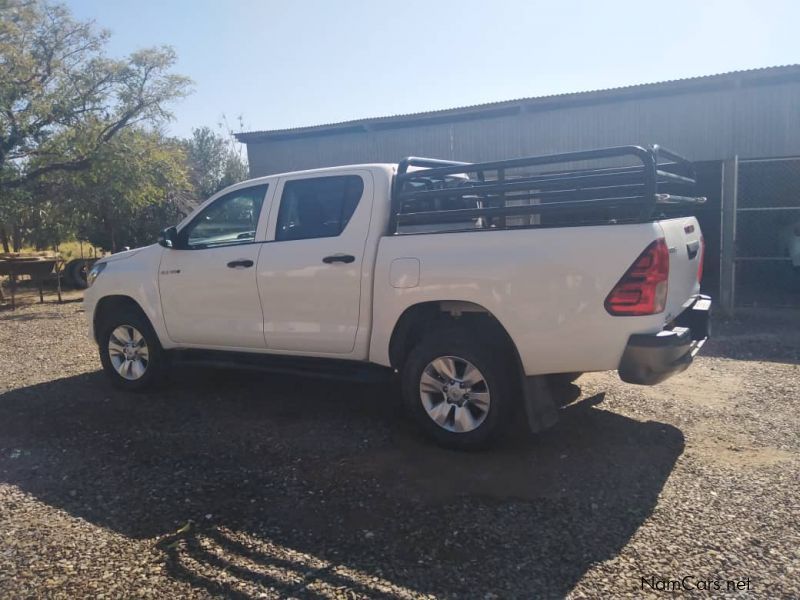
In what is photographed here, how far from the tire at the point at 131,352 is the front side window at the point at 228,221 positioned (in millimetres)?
976

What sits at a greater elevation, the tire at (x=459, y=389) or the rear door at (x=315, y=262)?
the rear door at (x=315, y=262)

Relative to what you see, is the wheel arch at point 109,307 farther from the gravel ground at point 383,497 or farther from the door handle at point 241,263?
the door handle at point 241,263

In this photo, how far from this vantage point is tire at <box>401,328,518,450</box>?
4.47m

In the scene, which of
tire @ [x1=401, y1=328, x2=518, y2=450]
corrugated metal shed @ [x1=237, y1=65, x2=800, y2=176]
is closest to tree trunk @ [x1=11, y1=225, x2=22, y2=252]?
corrugated metal shed @ [x1=237, y1=65, x2=800, y2=176]

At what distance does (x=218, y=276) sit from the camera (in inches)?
227

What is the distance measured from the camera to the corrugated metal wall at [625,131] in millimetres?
13422

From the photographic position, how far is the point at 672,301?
4254 millimetres

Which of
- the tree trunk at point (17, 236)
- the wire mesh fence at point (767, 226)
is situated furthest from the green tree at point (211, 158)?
the wire mesh fence at point (767, 226)

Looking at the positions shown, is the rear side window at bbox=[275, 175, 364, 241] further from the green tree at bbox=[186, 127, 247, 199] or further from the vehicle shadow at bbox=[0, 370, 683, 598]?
the green tree at bbox=[186, 127, 247, 199]

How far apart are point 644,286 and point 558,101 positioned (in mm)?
11830

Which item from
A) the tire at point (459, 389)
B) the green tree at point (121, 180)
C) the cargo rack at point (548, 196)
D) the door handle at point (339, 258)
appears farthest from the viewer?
the green tree at point (121, 180)

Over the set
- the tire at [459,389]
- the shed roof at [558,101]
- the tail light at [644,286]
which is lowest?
the tire at [459,389]

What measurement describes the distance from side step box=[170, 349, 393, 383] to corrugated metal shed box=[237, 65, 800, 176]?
11.1 meters

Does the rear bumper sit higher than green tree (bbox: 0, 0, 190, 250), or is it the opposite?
green tree (bbox: 0, 0, 190, 250)
